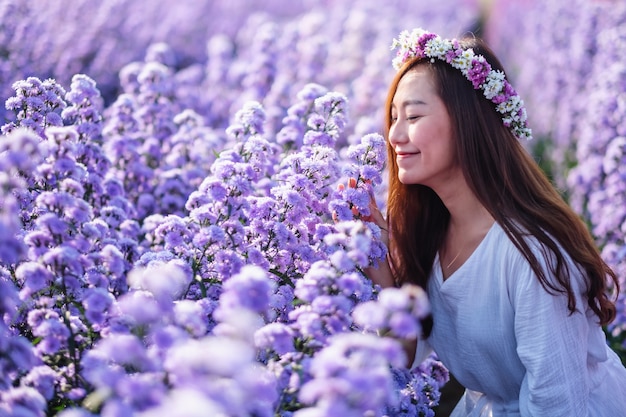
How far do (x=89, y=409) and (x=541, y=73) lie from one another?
29.2ft

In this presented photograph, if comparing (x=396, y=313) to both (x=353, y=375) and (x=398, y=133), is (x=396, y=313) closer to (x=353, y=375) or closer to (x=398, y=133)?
(x=353, y=375)

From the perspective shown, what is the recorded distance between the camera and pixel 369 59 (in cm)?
740

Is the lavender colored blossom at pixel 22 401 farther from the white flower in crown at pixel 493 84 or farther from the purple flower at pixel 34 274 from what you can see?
the white flower in crown at pixel 493 84

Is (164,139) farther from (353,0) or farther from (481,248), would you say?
(353,0)

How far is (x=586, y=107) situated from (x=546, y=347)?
188 inches

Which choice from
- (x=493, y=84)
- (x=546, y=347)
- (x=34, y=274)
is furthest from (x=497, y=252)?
(x=34, y=274)

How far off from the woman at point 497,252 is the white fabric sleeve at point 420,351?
14 cm

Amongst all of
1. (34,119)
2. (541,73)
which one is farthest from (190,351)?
(541,73)

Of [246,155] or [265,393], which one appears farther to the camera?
[246,155]

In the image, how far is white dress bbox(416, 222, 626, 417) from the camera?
2.46m

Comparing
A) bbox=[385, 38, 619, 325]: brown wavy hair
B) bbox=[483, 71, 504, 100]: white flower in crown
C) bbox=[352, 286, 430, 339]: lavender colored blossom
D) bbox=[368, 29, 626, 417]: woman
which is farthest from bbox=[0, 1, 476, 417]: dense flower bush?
bbox=[483, 71, 504, 100]: white flower in crown

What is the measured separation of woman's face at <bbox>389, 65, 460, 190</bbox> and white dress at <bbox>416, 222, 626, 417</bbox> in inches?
13.4

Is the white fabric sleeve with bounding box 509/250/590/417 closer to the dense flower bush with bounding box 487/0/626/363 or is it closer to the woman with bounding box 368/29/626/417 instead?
the woman with bounding box 368/29/626/417

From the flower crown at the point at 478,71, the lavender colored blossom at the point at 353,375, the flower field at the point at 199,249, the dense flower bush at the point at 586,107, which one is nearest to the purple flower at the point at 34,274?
the flower field at the point at 199,249
